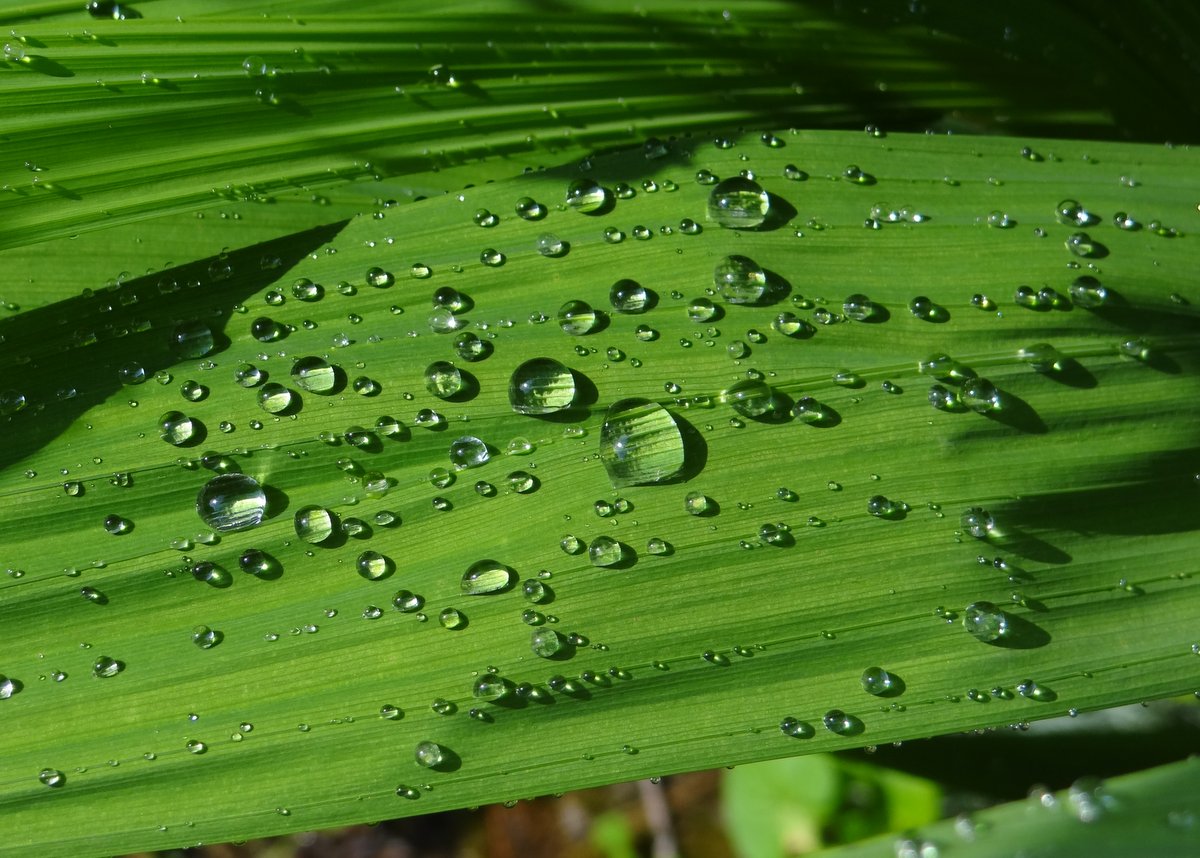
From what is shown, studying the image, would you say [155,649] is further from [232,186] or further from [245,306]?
[232,186]

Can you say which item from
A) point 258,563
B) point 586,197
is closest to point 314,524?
point 258,563

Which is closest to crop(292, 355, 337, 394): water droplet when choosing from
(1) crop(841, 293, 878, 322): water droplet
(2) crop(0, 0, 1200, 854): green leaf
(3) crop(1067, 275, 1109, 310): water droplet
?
(2) crop(0, 0, 1200, 854): green leaf

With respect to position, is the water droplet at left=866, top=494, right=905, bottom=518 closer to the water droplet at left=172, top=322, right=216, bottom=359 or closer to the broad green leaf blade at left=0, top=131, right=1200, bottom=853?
the broad green leaf blade at left=0, top=131, right=1200, bottom=853

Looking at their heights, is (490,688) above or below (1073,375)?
below

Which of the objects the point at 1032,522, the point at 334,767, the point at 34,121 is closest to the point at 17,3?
the point at 34,121

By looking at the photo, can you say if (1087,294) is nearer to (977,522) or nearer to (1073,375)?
(1073,375)

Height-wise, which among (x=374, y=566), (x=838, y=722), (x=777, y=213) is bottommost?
(x=838, y=722)
